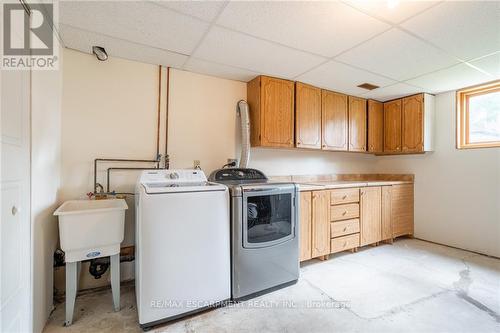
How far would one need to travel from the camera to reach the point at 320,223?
8.71 feet

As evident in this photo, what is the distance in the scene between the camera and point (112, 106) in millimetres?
2236

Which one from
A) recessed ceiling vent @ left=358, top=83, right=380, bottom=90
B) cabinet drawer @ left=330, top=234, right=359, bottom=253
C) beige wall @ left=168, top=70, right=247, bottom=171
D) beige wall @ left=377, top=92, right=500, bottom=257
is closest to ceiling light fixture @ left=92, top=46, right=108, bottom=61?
beige wall @ left=168, top=70, right=247, bottom=171

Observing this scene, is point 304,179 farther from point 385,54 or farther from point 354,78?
point 385,54

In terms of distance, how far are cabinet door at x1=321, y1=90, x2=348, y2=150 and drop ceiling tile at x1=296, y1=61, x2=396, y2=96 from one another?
0.16 meters

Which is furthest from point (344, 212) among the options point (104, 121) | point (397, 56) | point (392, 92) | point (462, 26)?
point (104, 121)

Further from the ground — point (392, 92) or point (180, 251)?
point (392, 92)

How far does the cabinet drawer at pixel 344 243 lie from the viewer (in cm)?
277

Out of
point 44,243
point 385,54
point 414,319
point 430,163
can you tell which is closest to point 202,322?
point 44,243

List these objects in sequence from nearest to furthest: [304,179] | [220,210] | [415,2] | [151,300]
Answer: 1. [415,2]
2. [151,300]
3. [220,210]
4. [304,179]

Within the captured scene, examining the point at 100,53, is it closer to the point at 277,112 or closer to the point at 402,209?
the point at 277,112

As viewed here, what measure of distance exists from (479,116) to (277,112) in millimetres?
2779

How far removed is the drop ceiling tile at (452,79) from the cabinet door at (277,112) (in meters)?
1.56

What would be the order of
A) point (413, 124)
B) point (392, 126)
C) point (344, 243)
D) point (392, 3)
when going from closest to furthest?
point (392, 3) → point (344, 243) → point (413, 124) → point (392, 126)

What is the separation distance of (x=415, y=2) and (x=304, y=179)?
228 cm
